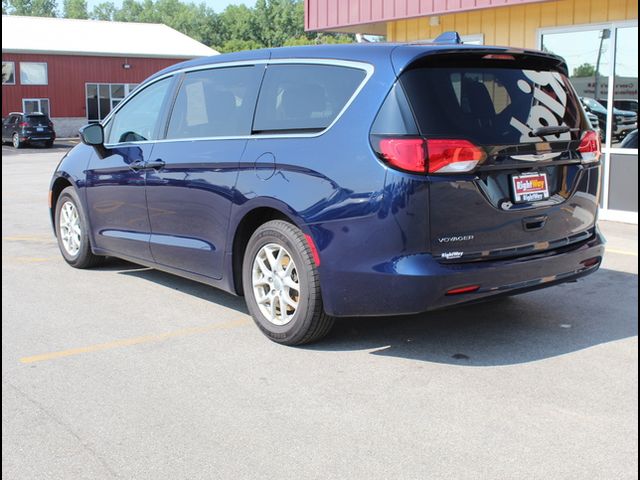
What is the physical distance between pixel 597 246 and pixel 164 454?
321cm

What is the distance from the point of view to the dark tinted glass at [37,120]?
35.8 meters

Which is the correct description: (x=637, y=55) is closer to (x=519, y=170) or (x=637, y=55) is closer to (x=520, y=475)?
(x=519, y=170)

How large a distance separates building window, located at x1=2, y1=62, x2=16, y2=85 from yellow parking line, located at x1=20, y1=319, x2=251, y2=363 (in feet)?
131

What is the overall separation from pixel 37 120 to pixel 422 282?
34.6 m

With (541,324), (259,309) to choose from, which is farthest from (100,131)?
(541,324)

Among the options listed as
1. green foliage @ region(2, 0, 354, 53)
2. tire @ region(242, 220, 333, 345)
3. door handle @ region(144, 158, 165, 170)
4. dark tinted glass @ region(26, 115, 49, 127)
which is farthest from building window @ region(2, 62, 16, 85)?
green foliage @ region(2, 0, 354, 53)

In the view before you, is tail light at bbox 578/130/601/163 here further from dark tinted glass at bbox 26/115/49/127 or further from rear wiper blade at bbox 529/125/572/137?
dark tinted glass at bbox 26/115/49/127

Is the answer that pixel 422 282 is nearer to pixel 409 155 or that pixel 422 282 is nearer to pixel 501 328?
pixel 409 155

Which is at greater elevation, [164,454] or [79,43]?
[79,43]

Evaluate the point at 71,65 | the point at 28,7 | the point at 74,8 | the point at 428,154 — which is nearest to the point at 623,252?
the point at 428,154

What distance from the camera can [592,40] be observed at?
35.4 feet

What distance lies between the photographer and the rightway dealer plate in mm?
4785

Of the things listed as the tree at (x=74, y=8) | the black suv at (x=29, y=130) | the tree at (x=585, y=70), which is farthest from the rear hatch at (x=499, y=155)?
the tree at (x=74, y=8)

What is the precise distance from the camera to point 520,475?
3.37 m
